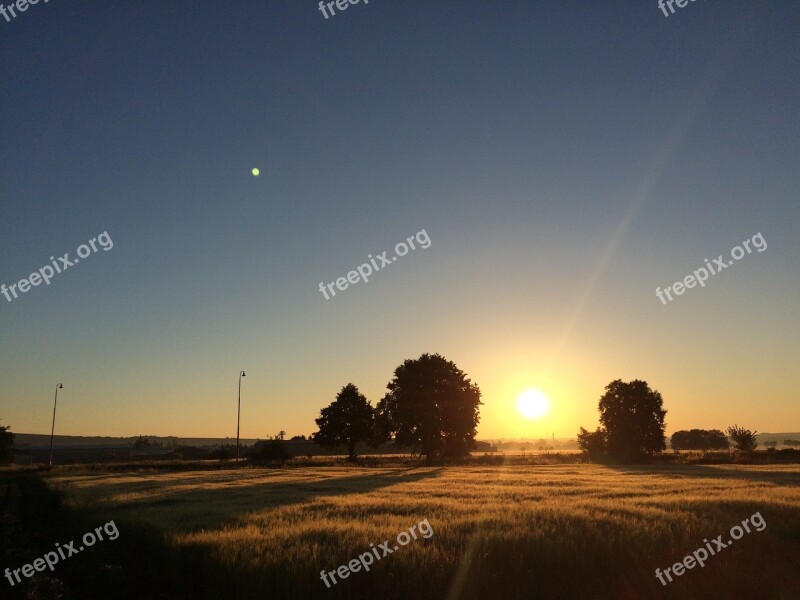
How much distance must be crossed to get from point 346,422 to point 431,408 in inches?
735

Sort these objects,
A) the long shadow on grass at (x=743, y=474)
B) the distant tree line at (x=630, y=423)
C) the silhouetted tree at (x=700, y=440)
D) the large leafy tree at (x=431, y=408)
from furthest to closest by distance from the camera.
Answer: the silhouetted tree at (x=700, y=440) < the distant tree line at (x=630, y=423) < the large leafy tree at (x=431, y=408) < the long shadow on grass at (x=743, y=474)

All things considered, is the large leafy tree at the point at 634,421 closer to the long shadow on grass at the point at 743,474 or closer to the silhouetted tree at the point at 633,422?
the silhouetted tree at the point at 633,422

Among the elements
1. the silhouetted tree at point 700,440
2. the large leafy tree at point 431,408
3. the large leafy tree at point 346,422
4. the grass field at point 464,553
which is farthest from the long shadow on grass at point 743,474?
the silhouetted tree at point 700,440

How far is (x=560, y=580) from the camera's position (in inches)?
373

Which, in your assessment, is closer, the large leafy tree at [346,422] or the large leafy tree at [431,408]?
the large leafy tree at [431,408]

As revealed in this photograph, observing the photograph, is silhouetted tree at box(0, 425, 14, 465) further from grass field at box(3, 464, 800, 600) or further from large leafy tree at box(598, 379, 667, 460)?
large leafy tree at box(598, 379, 667, 460)

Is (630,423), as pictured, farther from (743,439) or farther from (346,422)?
(346,422)

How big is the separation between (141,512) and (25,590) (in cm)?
744

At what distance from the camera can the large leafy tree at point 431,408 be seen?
73.7m

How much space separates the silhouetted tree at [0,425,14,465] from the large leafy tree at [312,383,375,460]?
43427mm

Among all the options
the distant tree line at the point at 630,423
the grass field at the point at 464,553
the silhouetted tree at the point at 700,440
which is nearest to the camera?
the grass field at the point at 464,553

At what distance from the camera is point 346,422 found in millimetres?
86750

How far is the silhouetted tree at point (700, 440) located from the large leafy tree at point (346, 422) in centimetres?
12285

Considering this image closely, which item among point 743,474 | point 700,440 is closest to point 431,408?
point 743,474
